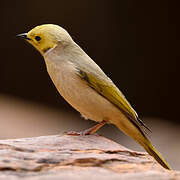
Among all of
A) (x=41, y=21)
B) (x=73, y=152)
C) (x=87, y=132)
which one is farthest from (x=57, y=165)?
(x=41, y=21)

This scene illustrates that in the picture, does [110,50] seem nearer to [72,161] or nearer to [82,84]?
[82,84]

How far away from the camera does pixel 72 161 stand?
4.97 meters

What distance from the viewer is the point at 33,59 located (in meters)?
16.8

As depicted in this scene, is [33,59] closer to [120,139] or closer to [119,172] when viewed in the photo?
[120,139]


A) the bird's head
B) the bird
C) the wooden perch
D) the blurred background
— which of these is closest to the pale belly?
the bird

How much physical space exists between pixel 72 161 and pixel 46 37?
197 centimetres

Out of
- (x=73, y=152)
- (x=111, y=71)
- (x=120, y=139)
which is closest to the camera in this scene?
(x=73, y=152)

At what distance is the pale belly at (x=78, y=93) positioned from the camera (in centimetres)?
608

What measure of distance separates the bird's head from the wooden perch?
1.26 metres

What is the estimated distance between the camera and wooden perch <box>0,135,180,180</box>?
14.9 ft

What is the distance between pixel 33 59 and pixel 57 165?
40.3 feet

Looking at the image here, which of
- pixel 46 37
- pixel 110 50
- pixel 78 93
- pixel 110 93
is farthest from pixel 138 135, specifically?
pixel 110 50

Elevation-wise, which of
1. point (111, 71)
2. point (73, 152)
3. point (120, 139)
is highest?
point (73, 152)

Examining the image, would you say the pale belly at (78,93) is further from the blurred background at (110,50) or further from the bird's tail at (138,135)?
the blurred background at (110,50)
